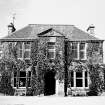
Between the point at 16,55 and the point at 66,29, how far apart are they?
27.1 feet

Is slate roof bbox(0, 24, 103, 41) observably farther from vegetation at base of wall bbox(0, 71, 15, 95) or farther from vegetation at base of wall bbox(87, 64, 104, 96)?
vegetation at base of wall bbox(0, 71, 15, 95)

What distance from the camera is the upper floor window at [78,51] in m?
29.7

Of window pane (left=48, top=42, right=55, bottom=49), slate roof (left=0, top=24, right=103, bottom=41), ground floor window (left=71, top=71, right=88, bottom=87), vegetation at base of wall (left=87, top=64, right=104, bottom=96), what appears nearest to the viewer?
vegetation at base of wall (left=87, top=64, right=104, bottom=96)

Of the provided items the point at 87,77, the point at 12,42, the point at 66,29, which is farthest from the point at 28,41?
the point at 87,77

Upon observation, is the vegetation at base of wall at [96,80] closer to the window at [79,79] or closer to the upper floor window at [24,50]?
the window at [79,79]

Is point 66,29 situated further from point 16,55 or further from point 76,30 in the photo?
point 16,55

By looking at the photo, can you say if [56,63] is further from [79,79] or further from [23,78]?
[23,78]

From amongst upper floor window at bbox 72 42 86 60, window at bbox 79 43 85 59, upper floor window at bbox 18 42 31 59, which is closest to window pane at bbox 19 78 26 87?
upper floor window at bbox 18 42 31 59

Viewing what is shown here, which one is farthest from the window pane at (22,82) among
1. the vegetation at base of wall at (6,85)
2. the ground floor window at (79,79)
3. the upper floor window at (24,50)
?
the ground floor window at (79,79)

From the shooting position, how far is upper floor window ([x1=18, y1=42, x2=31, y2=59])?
29719 millimetres

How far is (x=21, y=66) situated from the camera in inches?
1155

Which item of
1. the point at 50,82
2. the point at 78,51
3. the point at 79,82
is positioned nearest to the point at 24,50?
the point at 50,82

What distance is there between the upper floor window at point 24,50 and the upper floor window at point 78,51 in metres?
5.88

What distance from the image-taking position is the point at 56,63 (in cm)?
2858
